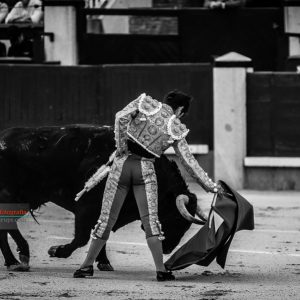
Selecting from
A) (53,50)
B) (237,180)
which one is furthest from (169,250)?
(53,50)

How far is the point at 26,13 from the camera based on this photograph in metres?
17.5

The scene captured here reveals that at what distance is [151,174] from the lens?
26.2 ft

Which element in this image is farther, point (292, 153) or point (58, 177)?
point (292, 153)

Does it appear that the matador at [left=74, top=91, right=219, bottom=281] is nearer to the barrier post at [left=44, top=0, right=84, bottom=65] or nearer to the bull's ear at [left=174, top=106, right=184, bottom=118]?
the bull's ear at [left=174, top=106, right=184, bottom=118]

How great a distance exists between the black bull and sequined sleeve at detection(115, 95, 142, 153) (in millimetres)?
656

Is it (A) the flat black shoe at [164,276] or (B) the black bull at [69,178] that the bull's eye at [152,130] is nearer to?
(B) the black bull at [69,178]

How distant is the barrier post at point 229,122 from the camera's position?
1527 cm

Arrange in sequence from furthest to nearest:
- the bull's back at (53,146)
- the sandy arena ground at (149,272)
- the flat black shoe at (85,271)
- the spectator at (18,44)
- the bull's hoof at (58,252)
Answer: the spectator at (18,44) < the bull's back at (53,146) < the bull's hoof at (58,252) < the flat black shoe at (85,271) < the sandy arena ground at (149,272)

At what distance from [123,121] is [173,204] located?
100 cm

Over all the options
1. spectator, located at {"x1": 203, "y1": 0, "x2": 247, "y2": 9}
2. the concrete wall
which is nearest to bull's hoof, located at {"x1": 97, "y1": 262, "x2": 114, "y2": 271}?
the concrete wall

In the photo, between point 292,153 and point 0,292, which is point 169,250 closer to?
point 0,292

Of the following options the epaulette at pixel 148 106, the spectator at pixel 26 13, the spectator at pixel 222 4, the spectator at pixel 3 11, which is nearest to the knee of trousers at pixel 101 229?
the epaulette at pixel 148 106

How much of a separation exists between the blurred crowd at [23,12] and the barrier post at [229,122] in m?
3.18

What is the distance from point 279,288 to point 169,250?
3.78 feet
